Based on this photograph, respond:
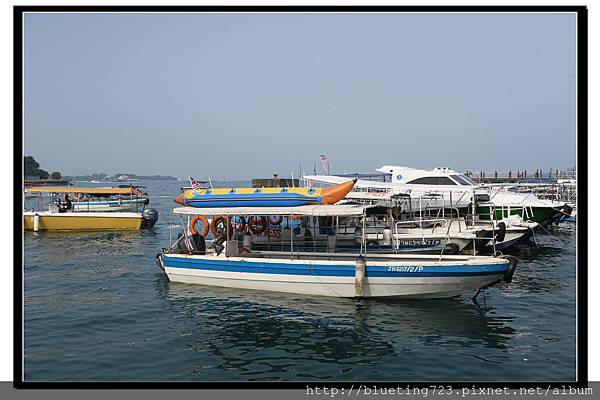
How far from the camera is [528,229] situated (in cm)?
2478

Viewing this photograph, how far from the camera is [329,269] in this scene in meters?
15.4

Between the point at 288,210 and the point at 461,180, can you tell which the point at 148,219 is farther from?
the point at 288,210

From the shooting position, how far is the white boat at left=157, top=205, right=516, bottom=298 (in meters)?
14.6

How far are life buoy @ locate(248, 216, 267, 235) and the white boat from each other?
2.63 metres

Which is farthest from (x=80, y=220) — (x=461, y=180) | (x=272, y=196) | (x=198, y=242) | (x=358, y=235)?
(x=461, y=180)

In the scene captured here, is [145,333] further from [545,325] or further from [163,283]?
[545,325]

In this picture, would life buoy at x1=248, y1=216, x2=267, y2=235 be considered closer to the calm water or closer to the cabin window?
the calm water

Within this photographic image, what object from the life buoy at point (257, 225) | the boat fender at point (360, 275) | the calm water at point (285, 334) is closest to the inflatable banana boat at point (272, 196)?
the boat fender at point (360, 275)

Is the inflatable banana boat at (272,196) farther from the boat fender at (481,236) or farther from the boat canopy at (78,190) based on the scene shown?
the boat canopy at (78,190)

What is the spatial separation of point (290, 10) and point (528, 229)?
67.6 ft

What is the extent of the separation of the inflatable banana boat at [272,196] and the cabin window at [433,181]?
12.6 metres

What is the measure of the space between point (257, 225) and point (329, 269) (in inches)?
242

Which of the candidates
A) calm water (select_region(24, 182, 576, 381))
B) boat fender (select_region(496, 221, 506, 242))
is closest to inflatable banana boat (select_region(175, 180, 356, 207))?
calm water (select_region(24, 182, 576, 381))

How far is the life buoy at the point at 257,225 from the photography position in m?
20.4
